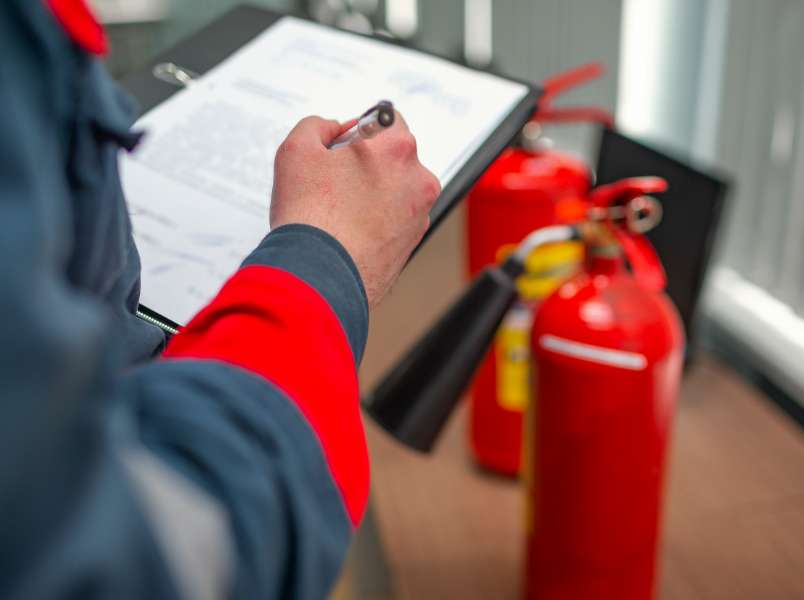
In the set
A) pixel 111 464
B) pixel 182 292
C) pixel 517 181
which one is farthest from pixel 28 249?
pixel 517 181

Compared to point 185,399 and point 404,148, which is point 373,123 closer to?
point 404,148

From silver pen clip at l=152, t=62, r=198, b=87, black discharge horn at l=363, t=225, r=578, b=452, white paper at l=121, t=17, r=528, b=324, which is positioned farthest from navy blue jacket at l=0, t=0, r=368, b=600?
black discharge horn at l=363, t=225, r=578, b=452

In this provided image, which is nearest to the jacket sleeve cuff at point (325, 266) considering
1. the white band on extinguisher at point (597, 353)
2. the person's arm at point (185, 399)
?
the person's arm at point (185, 399)

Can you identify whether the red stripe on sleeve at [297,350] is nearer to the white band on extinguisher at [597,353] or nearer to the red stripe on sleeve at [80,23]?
the red stripe on sleeve at [80,23]

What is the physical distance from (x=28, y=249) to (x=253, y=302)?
0.44 ft

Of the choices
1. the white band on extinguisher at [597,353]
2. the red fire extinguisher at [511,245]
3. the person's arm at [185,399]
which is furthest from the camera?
the red fire extinguisher at [511,245]

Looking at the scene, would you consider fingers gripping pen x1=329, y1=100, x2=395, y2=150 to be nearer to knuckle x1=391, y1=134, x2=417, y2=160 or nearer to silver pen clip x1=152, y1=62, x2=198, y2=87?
knuckle x1=391, y1=134, x2=417, y2=160

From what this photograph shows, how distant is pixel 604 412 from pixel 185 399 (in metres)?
0.54

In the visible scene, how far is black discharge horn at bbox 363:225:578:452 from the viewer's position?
2.52 ft

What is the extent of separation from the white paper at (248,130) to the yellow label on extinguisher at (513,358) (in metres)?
0.45

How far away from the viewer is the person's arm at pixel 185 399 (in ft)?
0.71

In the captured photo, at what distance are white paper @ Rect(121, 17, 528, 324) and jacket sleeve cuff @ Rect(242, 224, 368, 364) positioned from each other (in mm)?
159

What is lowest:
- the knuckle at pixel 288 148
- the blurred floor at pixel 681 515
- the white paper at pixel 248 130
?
the blurred floor at pixel 681 515

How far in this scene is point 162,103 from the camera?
62 cm
